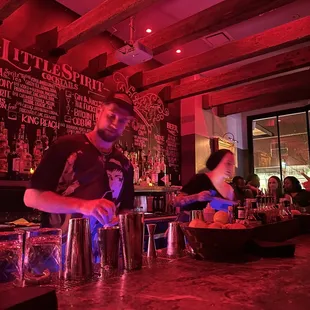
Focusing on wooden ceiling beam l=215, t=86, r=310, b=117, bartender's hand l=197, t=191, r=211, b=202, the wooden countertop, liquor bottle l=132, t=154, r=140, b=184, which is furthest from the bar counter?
wooden ceiling beam l=215, t=86, r=310, b=117

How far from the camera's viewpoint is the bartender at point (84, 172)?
5.97 feet

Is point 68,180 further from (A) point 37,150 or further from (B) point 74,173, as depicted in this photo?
(A) point 37,150

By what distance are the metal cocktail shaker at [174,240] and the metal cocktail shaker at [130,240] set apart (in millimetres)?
343

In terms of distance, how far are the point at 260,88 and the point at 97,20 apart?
9.73 ft

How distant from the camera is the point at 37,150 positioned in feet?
11.1

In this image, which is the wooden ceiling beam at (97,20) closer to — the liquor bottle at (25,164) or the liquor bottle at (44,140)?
the liquor bottle at (44,140)

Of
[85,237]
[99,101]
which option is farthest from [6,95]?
[85,237]

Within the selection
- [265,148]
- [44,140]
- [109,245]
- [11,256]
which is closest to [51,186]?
[109,245]

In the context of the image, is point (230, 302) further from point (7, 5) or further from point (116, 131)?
point (7, 5)

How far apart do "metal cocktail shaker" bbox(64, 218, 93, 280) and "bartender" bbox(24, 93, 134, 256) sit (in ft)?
2.05

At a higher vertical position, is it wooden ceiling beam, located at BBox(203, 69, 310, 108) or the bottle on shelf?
wooden ceiling beam, located at BBox(203, 69, 310, 108)

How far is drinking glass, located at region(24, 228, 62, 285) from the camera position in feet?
3.36

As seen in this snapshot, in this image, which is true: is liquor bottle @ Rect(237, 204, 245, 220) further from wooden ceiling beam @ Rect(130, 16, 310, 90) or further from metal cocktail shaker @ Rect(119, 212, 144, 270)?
wooden ceiling beam @ Rect(130, 16, 310, 90)

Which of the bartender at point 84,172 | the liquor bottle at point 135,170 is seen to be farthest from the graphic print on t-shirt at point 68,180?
the liquor bottle at point 135,170
